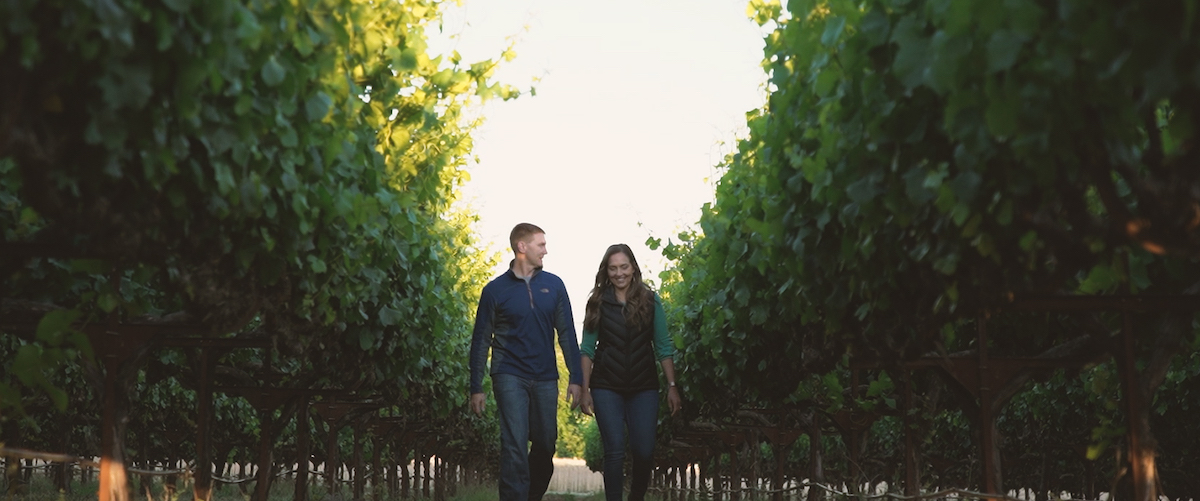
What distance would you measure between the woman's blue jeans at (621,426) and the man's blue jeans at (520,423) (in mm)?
412

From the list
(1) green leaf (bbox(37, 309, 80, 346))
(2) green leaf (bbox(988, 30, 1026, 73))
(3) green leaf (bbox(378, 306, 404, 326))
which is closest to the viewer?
(2) green leaf (bbox(988, 30, 1026, 73))

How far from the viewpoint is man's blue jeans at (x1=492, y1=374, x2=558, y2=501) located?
7.90 m

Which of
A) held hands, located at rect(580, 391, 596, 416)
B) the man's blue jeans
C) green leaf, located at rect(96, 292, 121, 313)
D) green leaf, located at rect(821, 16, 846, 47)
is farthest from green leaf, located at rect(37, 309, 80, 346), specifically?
held hands, located at rect(580, 391, 596, 416)

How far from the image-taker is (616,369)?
8500 millimetres

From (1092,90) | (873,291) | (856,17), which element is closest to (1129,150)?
(1092,90)

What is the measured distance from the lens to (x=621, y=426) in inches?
332

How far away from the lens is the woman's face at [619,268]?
8.82 metres

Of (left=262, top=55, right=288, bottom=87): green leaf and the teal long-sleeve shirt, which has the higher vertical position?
(left=262, top=55, right=288, bottom=87): green leaf

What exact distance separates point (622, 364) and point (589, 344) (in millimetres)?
500

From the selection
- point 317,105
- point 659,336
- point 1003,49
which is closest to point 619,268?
point 659,336

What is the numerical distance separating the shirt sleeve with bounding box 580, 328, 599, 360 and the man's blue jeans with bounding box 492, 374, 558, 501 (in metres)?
0.71

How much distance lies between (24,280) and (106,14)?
4.34 metres

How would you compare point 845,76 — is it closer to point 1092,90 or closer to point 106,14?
point 1092,90

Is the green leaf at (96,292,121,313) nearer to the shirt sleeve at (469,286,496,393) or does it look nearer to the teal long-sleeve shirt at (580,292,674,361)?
the shirt sleeve at (469,286,496,393)
